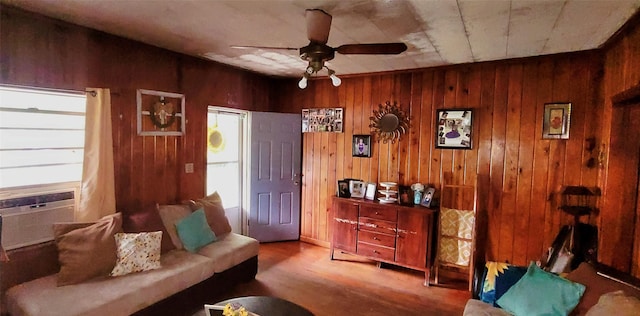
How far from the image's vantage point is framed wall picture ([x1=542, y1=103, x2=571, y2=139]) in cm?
319

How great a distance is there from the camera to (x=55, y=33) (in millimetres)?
2553

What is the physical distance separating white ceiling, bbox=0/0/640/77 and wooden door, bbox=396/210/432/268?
1.69 metres

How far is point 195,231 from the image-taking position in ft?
10.3

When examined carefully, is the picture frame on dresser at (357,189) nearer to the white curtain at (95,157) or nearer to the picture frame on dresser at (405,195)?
the picture frame on dresser at (405,195)

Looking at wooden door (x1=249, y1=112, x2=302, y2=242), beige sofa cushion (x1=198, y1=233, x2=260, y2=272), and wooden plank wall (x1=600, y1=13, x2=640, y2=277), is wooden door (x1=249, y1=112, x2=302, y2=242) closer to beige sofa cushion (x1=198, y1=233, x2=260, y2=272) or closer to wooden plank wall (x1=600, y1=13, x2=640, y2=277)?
beige sofa cushion (x1=198, y1=233, x2=260, y2=272)

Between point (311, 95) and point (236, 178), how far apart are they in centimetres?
157

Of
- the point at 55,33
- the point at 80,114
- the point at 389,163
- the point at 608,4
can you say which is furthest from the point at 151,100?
the point at 608,4

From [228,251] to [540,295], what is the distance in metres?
2.49

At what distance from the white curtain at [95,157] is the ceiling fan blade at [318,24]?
1928 millimetres

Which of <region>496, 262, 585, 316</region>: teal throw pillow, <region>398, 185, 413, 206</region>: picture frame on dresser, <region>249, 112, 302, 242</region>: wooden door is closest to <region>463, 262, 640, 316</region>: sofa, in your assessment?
<region>496, 262, 585, 316</region>: teal throw pillow

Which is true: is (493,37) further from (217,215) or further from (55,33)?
(55,33)

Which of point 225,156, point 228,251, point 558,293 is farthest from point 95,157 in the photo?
point 558,293

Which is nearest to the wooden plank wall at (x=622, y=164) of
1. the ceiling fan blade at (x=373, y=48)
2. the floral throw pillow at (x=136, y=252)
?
the ceiling fan blade at (x=373, y=48)

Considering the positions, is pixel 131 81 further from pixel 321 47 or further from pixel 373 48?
pixel 373 48
